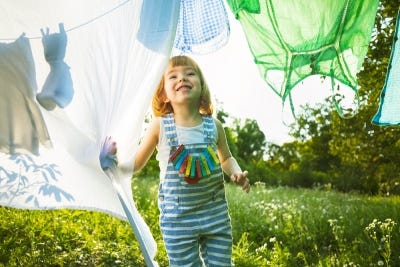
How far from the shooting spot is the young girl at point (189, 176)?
1.87 meters

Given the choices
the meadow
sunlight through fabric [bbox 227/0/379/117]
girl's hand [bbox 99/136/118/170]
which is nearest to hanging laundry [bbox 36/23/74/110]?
girl's hand [bbox 99/136/118/170]

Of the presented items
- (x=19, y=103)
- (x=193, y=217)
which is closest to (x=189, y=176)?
(x=193, y=217)

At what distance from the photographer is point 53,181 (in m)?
1.64

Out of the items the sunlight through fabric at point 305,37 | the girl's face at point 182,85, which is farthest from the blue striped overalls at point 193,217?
the sunlight through fabric at point 305,37

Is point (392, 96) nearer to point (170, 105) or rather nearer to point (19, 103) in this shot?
point (170, 105)

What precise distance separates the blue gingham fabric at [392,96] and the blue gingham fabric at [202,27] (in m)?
0.61

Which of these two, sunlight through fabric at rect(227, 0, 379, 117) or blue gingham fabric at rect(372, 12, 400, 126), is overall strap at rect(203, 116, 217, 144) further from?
blue gingham fabric at rect(372, 12, 400, 126)

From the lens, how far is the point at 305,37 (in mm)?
1752

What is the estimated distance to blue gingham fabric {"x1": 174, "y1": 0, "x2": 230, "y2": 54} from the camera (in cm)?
188

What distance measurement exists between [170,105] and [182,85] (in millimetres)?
158

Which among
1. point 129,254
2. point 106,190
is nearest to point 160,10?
point 106,190

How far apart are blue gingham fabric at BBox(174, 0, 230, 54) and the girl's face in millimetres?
82

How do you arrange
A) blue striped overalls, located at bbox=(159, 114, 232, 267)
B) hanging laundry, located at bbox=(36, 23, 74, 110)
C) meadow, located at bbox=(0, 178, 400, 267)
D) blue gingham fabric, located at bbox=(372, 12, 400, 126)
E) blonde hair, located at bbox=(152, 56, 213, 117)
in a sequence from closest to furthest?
hanging laundry, located at bbox=(36, 23, 74, 110)
blue gingham fabric, located at bbox=(372, 12, 400, 126)
blue striped overalls, located at bbox=(159, 114, 232, 267)
blonde hair, located at bbox=(152, 56, 213, 117)
meadow, located at bbox=(0, 178, 400, 267)

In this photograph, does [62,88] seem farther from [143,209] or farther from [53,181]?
[143,209]
